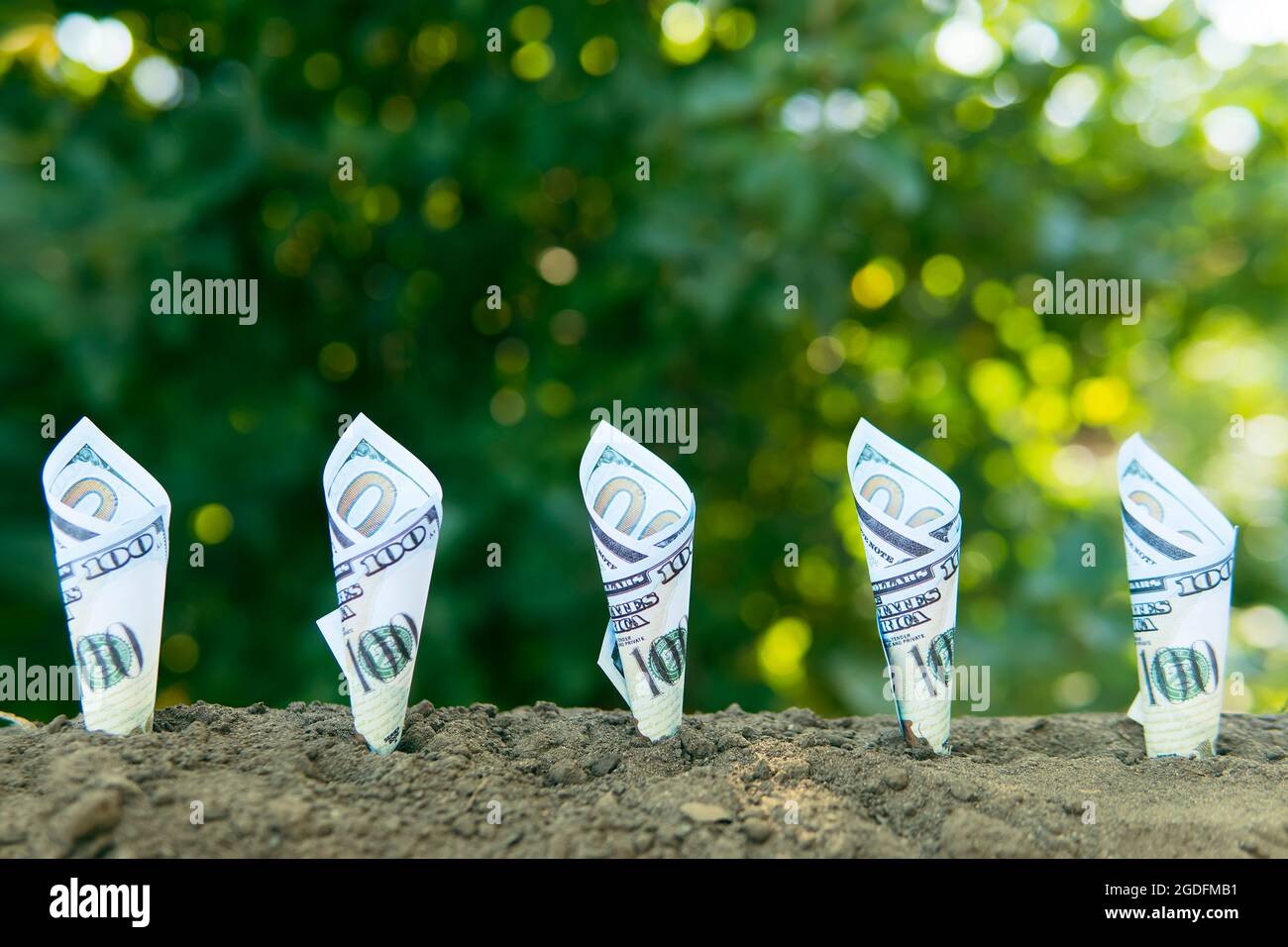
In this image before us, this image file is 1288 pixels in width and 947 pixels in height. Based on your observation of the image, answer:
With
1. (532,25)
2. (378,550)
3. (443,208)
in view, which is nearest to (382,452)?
(378,550)


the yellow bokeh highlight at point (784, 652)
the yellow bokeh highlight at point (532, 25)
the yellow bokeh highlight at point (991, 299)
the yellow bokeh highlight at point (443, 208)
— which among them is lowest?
the yellow bokeh highlight at point (784, 652)

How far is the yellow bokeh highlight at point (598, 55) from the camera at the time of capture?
3604 mm

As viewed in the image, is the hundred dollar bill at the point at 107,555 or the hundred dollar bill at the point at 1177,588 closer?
the hundred dollar bill at the point at 107,555

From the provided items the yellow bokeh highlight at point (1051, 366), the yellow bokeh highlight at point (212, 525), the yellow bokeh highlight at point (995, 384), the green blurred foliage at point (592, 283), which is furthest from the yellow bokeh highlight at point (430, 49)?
the yellow bokeh highlight at point (1051, 366)

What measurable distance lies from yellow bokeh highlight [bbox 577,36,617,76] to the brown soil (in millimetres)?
2348

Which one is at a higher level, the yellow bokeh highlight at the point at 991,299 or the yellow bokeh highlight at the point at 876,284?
the yellow bokeh highlight at the point at 876,284

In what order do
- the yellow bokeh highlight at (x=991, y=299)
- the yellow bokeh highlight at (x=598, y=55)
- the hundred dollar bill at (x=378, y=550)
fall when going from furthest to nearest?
the yellow bokeh highlight at (x=991, y=299)
the yellow bokeh highlight at (x=598, y=55)
the hundred dollar bill at (x=378, y=550)

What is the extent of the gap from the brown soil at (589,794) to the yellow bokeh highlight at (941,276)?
228 cm

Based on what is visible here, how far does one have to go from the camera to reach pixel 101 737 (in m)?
1.86

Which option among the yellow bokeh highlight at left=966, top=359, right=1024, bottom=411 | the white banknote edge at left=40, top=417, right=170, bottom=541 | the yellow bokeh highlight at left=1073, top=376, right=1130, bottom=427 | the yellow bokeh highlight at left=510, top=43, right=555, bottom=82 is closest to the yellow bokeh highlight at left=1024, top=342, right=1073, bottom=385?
the yellow bokeh highlight at left=966, top=359, right=1024, bottom=411

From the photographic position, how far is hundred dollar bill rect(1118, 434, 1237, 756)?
1.94 meters

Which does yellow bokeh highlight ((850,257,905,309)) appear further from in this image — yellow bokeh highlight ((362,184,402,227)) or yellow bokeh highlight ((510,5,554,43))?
yellow bokeh highlight ((362,184,402,227))

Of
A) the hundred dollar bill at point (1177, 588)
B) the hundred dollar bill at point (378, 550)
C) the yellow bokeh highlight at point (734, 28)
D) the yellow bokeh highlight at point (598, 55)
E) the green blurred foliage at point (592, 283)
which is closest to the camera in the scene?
the hundred dollar bill at point (378, 550)

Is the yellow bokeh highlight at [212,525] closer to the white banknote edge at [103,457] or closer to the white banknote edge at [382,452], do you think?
the white banknote edge at [103,457]
